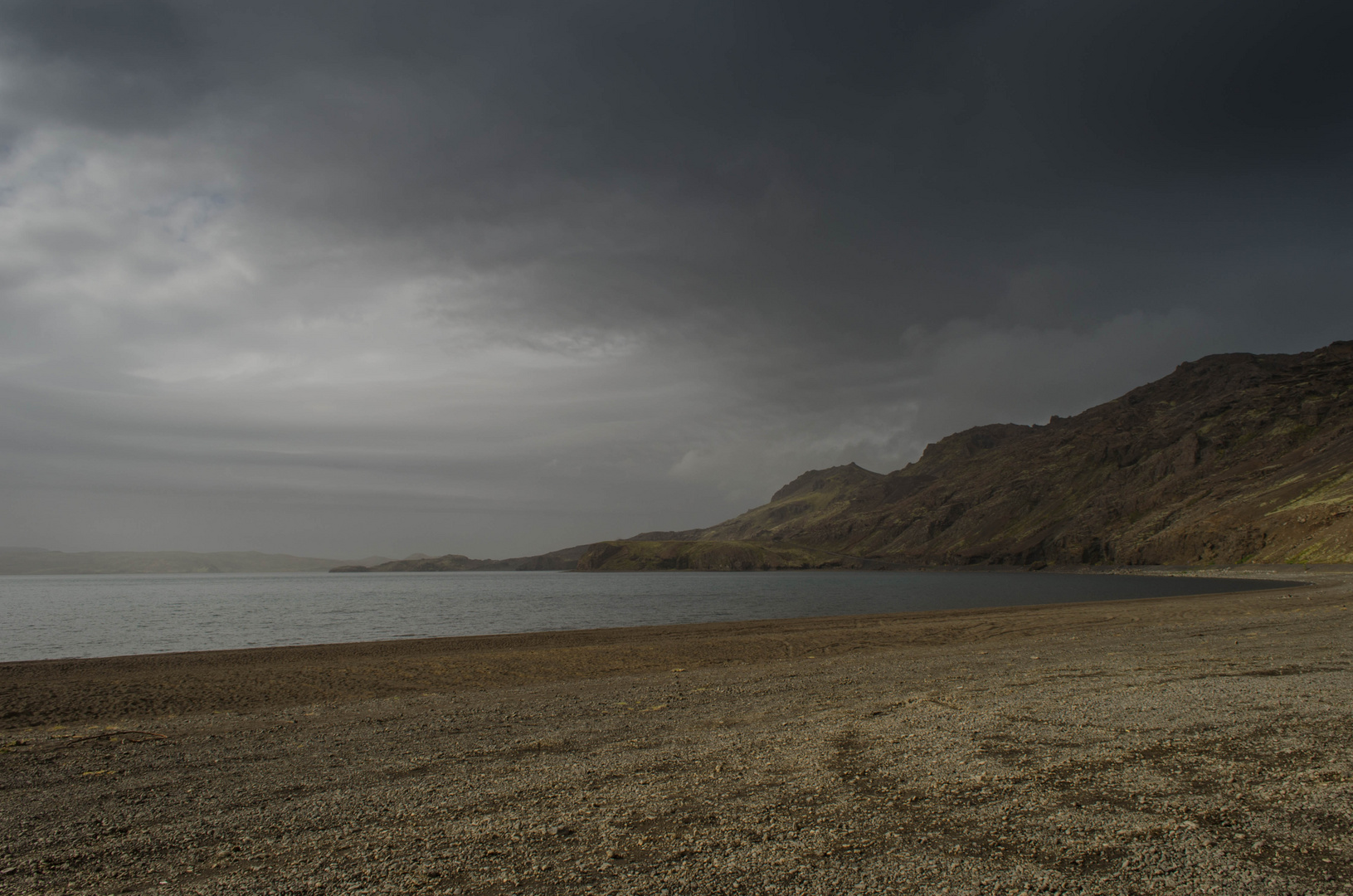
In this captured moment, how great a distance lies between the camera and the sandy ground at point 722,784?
681cm

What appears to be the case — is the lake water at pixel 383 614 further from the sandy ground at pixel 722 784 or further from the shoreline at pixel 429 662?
the sandy ground at pixel 722 784

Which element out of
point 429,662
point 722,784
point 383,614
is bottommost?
point 383,614

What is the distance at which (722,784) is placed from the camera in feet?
31.8

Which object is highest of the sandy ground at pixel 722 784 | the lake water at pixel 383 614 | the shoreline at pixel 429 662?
the sandy ground at pixel 722 784

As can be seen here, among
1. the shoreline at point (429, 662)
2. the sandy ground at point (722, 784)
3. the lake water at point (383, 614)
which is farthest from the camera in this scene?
the lake water at point (383, 614)

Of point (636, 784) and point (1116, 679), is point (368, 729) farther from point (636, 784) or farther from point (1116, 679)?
point (1116, 679)

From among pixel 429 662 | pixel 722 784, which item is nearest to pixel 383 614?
pixel 429 662

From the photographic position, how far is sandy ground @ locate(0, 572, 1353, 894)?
681cm

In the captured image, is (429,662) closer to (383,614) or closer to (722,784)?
(722,784)

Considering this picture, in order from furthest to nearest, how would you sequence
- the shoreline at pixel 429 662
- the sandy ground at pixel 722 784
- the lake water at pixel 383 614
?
1. the lake water at pixel 383 614
2. the shoreline at pixel 429 662
3. the sandy ground at pixel 722 784

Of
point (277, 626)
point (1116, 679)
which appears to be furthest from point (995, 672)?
point (277, 626)

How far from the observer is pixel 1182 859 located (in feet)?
21.7

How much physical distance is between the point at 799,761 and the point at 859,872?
432cm

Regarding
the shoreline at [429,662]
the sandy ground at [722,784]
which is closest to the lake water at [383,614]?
the shoreline at [429,662]
